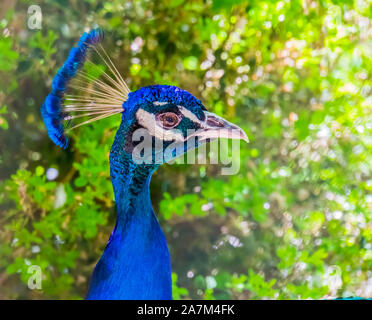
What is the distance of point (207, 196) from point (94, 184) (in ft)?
1.40

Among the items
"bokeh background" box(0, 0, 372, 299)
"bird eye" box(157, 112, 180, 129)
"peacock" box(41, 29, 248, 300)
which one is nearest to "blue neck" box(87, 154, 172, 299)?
"peacock" box(41, 29, 248, 300)

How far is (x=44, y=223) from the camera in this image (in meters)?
1.57

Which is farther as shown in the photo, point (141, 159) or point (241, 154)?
point (241, 154)

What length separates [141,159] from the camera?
0.95 m

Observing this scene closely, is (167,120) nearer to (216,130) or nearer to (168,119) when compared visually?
(168,119)

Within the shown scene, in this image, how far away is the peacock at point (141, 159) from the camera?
3.10 feet

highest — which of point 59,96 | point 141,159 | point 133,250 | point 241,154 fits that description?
point 241,154

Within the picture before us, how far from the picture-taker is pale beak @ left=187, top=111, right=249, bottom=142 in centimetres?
93

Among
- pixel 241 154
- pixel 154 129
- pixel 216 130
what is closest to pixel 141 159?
pixel 154 129

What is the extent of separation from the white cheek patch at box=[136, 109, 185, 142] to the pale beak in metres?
0.03

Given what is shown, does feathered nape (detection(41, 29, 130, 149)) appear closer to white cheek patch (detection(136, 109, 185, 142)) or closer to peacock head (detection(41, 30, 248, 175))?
peacock head (detection(41, 30, 248, 175))

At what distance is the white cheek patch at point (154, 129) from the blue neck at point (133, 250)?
81 mm

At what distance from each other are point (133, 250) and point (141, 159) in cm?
20
